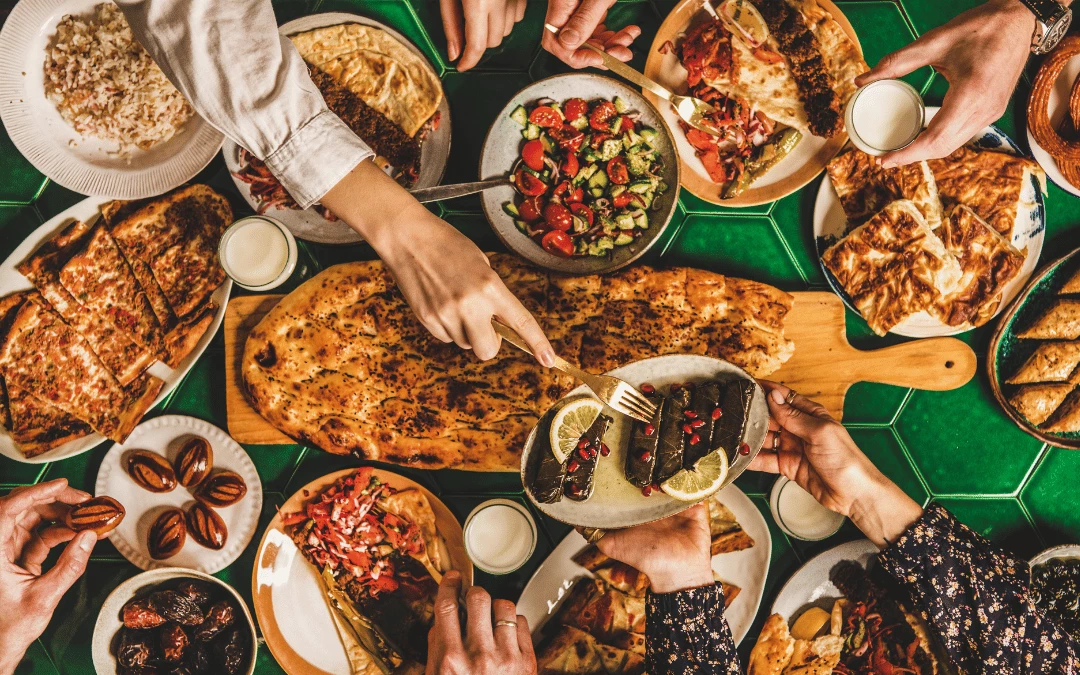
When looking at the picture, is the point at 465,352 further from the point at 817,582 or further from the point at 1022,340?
the point at 1022,340

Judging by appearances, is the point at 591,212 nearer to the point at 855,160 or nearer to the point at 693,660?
the point at 855,160

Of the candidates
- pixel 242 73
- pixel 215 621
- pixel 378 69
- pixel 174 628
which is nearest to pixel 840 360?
pixel 378 69

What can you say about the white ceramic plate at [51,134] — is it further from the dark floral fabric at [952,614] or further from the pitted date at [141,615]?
the dark floral fabric at [952,614]

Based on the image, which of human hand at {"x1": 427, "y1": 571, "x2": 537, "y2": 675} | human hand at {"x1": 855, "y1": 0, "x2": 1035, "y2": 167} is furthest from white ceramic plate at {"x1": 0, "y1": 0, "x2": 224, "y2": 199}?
human hand at {"x1": 855, "y1": 0, "x2": 1035, "y2": 167}

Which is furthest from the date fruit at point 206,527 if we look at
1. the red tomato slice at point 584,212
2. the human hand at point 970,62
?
the human hand at point 970,62

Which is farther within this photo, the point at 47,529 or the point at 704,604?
the point at 47,529

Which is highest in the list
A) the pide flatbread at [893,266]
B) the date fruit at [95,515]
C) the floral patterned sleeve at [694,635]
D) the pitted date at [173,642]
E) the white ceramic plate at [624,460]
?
the pide flatbread at [893,266]

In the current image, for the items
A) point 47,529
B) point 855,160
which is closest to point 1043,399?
point 855,160
